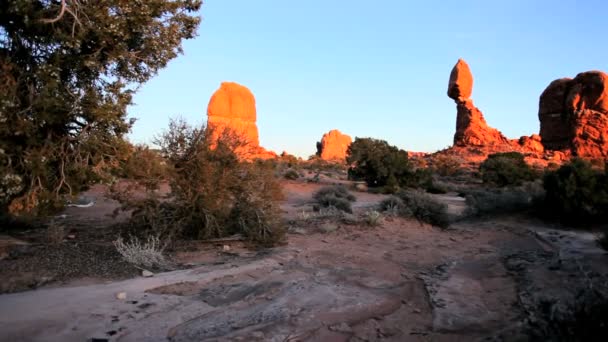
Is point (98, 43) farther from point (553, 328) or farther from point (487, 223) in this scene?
point (487, 223)

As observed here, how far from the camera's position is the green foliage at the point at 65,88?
6383mm

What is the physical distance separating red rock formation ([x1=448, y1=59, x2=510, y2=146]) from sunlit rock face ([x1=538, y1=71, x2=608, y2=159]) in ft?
18.1

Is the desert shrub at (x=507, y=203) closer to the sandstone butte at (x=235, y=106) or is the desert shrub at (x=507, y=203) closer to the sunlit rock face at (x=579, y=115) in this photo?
the sunlit rock face at (x=579, y=115)

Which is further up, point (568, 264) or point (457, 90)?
point (457, 90)

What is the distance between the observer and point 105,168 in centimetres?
746

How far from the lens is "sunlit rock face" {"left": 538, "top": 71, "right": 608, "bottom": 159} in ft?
144

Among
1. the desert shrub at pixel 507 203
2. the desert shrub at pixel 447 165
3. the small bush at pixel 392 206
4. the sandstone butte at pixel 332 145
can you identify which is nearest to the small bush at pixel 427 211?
the small bush at pixel 392 206

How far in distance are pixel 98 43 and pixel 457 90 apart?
1979 inches

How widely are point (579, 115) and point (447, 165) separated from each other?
16637mm

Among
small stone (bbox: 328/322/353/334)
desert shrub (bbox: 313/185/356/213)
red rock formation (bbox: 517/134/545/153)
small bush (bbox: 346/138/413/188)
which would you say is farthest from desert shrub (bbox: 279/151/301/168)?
small stone (bbox: 328/322/353/334)

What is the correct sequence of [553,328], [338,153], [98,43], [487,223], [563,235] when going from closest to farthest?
[553,328] → [98,43] → [563,235] → [487,223] → [338,153]

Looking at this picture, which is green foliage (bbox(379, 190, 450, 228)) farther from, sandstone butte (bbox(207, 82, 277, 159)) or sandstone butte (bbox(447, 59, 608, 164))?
sandstone butte (bbox(207, 82, 277, 159))

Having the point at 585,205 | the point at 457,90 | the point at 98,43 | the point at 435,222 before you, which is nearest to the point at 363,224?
the point at 435,222

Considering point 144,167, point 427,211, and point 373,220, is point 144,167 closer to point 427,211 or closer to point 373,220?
point 373,220
